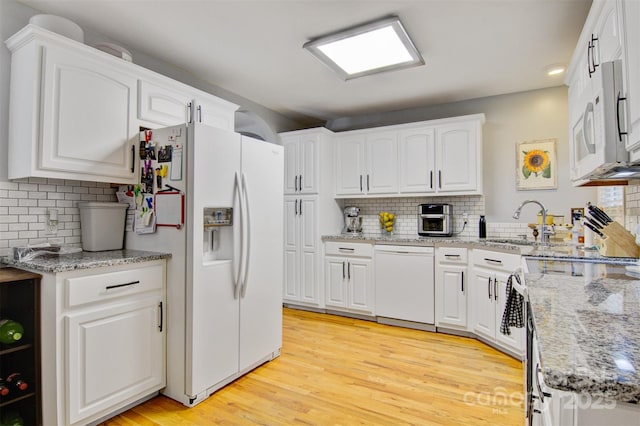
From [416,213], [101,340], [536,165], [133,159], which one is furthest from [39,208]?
[536,165]

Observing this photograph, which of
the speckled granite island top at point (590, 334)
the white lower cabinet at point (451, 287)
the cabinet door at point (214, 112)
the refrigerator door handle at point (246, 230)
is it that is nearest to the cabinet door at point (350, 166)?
the white lower cabinet at point (451, 287)

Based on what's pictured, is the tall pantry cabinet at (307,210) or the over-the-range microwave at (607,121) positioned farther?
the tall pantry cabinet at (307,210)

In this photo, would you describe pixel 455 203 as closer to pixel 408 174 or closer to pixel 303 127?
pixel 408 174

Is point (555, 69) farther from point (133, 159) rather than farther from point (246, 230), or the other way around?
point (133, 159)

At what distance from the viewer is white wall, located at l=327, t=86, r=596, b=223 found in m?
3.48

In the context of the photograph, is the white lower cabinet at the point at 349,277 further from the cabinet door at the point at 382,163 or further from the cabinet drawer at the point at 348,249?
the cabinet door at the point at 382,163

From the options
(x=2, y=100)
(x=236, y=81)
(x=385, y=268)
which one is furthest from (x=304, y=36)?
(x=385, y=268)

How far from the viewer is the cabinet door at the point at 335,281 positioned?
391 centimetres

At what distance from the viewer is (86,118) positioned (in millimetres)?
2094

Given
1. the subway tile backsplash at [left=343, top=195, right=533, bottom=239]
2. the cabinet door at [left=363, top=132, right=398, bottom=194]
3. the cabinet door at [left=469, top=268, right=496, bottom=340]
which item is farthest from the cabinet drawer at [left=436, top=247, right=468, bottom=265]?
the cabinet door at [left=363, top=132, right=398, bottom=194]

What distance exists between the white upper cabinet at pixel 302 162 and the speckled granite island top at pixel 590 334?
9.88ft

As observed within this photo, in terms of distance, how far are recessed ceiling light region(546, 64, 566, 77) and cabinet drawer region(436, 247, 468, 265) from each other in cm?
178

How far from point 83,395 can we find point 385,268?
271 centimetres

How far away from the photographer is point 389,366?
262cm
